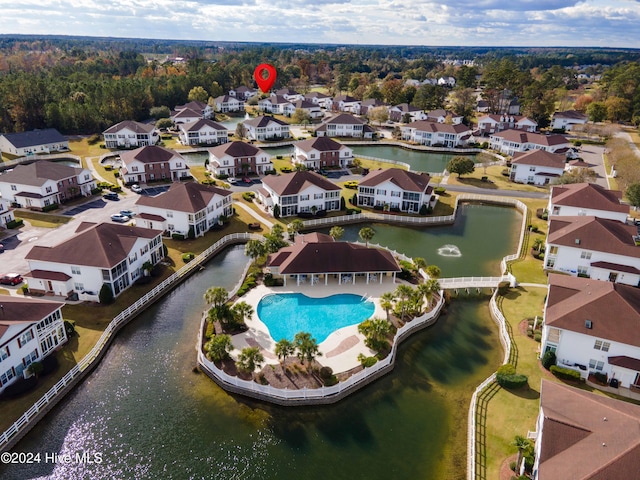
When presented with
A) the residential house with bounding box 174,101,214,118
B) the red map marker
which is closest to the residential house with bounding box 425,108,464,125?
the red map marker

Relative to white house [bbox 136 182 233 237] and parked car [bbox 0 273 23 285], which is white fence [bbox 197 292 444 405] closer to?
parked car [bbox 0 273 23 285]

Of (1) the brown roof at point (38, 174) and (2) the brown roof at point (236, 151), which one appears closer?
(1) the brown roof at point (38, 174)

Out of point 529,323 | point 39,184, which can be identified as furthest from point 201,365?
point 39,184

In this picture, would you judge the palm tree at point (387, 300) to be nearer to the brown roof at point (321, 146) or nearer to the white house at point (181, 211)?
the white house at point (181, 211)

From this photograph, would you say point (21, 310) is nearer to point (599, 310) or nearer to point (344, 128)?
point (599, 310)

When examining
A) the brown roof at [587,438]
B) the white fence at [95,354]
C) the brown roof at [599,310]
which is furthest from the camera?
the brown roof at [599,310]

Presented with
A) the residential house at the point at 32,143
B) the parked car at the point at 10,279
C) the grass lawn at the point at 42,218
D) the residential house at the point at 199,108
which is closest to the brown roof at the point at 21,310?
the parked car at the point at 10,279
